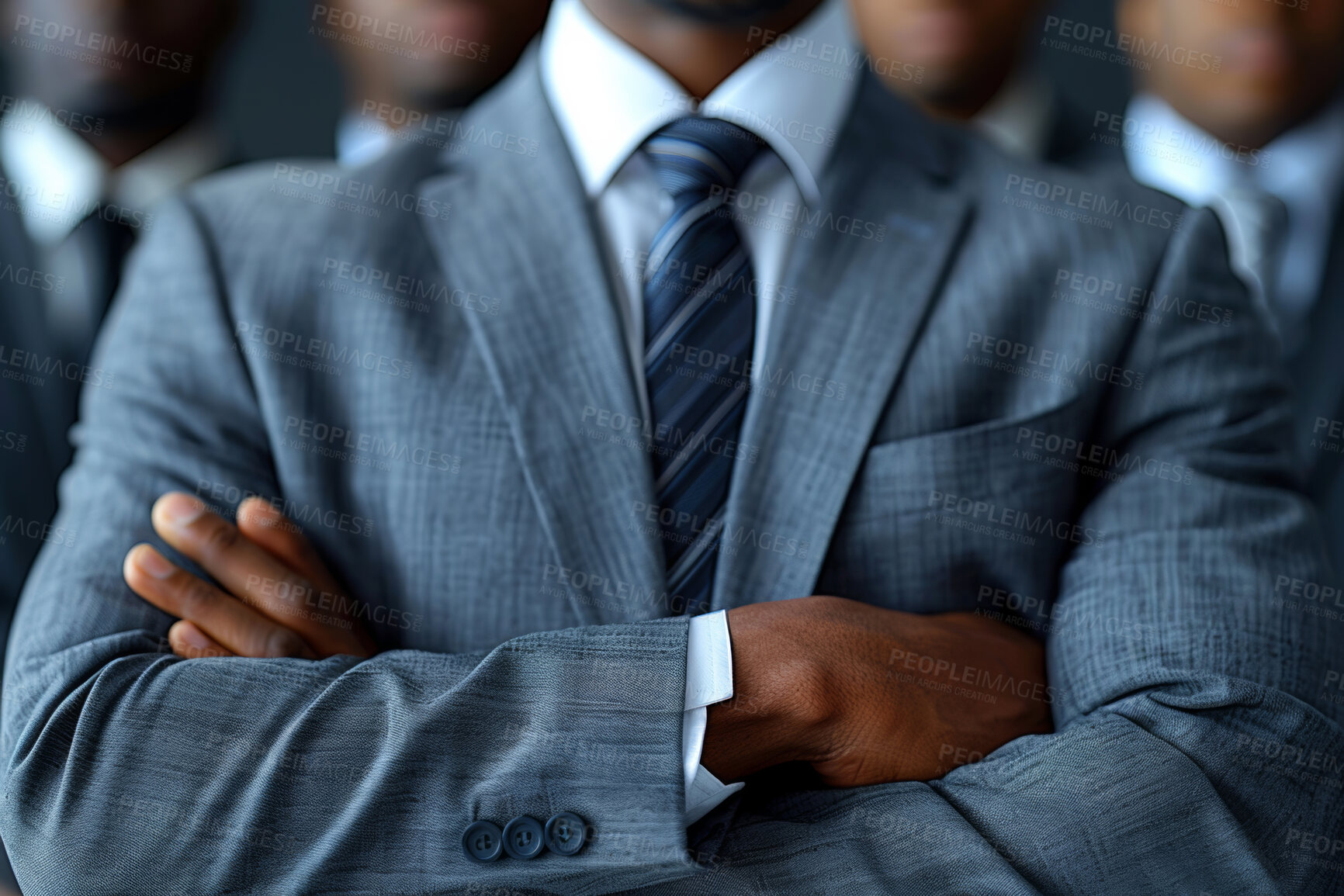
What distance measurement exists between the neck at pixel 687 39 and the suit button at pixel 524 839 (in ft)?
2.60

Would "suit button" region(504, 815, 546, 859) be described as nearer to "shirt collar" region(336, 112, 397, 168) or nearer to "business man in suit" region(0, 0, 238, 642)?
"business man in suit" region(0, 0, 238, 642)

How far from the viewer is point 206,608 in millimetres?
989

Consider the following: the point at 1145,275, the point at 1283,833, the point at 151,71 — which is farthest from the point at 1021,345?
the point at 151,71

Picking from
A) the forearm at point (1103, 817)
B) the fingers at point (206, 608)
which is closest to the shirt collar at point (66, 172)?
the fingers at point (206, 608)

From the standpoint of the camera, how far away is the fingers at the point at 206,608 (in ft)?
3.19

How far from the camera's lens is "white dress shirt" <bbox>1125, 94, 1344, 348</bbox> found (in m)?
2.33

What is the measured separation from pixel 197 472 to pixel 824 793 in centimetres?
68

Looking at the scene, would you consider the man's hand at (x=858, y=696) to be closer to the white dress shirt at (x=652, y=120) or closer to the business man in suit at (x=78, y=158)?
the white dress shirt at (x=652, y=120)

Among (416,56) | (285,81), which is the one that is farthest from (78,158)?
(416,56)

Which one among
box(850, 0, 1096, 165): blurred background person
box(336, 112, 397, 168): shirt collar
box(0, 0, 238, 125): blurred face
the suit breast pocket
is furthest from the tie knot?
box(0, 0, 238, 125): blurred face

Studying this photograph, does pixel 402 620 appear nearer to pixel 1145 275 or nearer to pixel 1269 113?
pixel 1145 275

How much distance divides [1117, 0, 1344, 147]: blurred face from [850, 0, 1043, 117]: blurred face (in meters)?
0.08

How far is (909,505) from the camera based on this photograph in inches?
41.6

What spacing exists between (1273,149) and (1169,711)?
1932 millimetres
